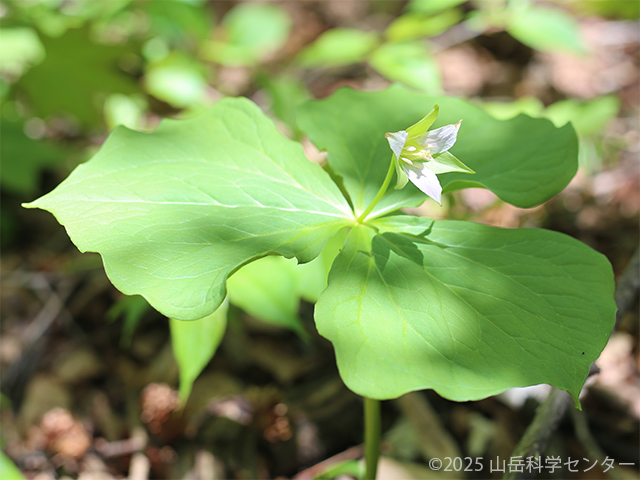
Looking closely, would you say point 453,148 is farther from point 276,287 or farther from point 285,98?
point 285,98

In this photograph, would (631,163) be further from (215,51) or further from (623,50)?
(215,51)

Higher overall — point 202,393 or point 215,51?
point 215,51

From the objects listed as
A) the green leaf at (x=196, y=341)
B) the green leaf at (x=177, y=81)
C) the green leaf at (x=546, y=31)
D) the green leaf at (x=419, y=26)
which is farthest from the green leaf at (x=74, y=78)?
the green leaf at (x=546, y=31)

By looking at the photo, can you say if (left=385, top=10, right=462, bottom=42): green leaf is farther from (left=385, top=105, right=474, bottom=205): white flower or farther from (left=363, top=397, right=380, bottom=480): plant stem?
(left=363, top=397, right=380, bottom=480): plant stem

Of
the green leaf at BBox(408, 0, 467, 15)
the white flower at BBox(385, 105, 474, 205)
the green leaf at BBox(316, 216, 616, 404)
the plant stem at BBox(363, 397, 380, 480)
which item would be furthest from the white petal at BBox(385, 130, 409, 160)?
the green leaf at BBox(408, 0, 467, 15)

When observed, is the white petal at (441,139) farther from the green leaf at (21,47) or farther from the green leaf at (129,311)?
the green leaf at (21,47)

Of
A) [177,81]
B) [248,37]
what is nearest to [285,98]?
[177,81]

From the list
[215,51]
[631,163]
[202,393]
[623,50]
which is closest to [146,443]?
[202,393]
